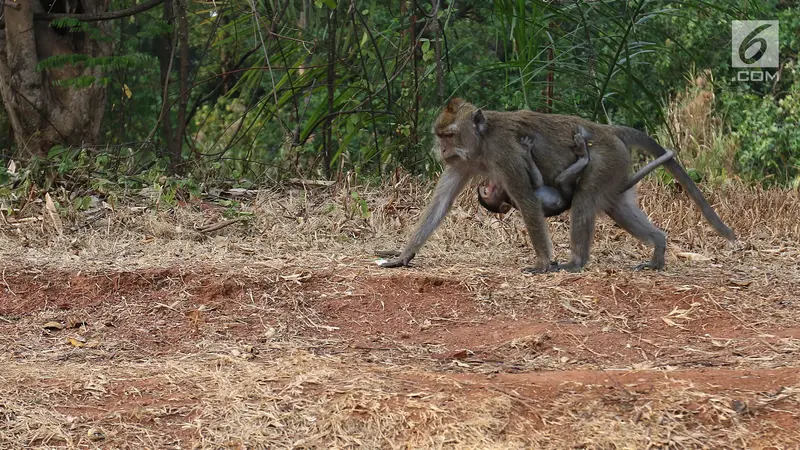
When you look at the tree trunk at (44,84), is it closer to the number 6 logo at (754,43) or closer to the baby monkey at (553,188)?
the baby monkey at (553,188)

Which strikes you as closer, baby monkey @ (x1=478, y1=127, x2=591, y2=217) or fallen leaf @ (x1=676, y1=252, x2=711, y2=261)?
baby monkey @ (x1=478, y1=127, x2=591, y2=217)

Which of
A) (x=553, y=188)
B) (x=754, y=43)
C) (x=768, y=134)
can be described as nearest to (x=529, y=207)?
(x=553, y=188)

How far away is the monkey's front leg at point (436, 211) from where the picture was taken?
6539 mm

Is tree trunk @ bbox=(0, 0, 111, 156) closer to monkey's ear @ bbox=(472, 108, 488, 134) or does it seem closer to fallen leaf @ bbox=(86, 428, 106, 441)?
monkey's ear @ bbox=(472, 108, 488, 134)

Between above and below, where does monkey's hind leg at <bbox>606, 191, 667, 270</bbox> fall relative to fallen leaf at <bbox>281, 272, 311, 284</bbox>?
below

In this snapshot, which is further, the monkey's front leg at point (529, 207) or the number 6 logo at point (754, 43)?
the number 6 logo at point (754, 43)

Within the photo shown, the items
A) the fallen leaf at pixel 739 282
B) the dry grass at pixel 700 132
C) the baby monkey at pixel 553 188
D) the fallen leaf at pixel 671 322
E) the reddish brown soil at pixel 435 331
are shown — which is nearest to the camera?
the reddish brown soil at pixel 435 331

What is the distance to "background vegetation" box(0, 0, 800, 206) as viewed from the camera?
834 centimetres

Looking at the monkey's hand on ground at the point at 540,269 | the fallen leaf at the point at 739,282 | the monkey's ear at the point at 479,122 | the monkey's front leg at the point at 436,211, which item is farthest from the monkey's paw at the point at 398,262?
the fallen leaf at the point at 739,282

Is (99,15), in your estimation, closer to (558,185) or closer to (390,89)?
(390,89)

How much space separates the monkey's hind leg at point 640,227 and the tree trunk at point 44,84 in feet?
16.2

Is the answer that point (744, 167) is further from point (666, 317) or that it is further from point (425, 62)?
point (666, 317)

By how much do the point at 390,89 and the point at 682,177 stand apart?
3.23m

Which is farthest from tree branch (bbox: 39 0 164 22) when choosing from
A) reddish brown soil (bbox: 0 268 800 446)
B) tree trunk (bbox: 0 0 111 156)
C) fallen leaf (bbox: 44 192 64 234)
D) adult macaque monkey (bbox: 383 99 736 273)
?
adult macaque monkey (bbox: 383 99 736 273)
